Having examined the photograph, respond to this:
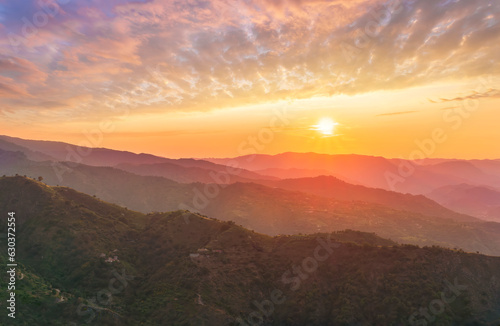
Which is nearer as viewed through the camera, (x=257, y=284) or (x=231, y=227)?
(x=257, y=284)

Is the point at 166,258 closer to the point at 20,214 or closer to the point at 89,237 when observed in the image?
the point at 89,237

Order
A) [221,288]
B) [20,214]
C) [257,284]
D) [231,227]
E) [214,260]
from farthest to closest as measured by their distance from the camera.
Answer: [231,227]
[20,214]
[214,260]
[257,284]
[221,288]

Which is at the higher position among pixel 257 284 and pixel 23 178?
pixel 23 178

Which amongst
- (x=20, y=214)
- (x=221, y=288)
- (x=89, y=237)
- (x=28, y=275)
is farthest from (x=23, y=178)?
(x=221, y=288)

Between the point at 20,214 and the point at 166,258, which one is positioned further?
the point at 20,214

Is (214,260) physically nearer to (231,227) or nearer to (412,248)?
(231,227)

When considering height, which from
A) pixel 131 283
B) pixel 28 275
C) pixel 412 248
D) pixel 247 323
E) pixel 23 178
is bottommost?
pixel 247 323

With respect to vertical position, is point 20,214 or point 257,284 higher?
point 20,214

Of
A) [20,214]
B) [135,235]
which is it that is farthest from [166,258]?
[20,214]

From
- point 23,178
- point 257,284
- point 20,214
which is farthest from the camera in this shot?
point 23,178
